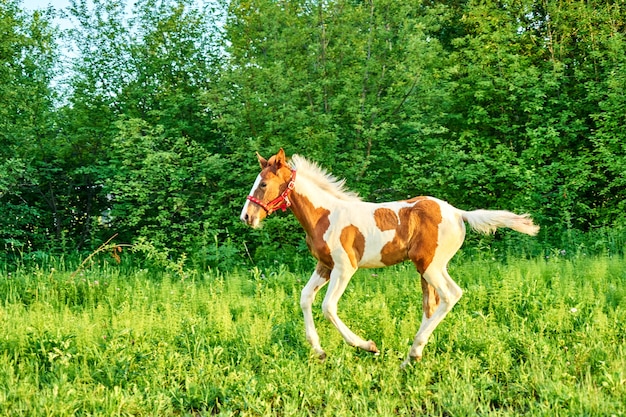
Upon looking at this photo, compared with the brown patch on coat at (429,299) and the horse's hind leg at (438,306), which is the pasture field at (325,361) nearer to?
the horse's hind leg at (438,306)

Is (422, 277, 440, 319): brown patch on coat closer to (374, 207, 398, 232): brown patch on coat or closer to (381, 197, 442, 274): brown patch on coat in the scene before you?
(381, 197, 442, 274): brown patch on coat

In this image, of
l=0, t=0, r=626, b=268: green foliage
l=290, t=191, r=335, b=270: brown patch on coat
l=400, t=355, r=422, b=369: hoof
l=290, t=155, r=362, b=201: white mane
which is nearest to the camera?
l=400, t=355, r=422, b=369: hoof

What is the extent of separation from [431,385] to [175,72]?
9.66 m

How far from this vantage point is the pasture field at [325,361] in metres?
3.96

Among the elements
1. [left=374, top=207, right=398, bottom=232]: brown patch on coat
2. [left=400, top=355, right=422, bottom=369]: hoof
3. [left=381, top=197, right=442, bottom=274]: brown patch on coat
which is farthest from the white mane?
[left=400, top=355, right=422, bottom=369]: hoof

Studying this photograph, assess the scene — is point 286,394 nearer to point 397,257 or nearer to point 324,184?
point 397,257

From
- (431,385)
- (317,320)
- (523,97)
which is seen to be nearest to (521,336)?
(431,385)

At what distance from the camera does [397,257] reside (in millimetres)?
4852

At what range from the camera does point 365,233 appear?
15.8 ft

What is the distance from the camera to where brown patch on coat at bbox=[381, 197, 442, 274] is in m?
4.74

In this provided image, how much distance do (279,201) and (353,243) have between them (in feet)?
2.36

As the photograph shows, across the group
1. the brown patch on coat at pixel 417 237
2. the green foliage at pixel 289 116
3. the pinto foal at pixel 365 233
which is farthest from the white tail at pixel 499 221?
the green foliage at pixel 289 116

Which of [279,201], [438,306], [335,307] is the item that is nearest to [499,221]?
[438,306]

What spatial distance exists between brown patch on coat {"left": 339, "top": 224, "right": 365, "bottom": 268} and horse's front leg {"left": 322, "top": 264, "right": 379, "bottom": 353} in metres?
0.12
